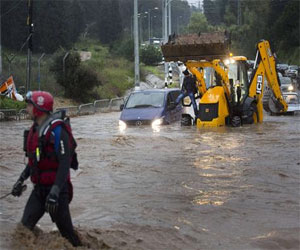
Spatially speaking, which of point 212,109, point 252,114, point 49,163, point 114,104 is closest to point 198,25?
point 114,104

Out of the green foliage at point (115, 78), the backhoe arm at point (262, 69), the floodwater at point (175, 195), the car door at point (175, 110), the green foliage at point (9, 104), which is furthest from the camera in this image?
the green foliage at point (115, 78)

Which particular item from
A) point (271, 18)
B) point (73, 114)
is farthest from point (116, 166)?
point (271, 18)

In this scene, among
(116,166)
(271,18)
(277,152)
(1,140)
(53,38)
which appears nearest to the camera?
(116,166)

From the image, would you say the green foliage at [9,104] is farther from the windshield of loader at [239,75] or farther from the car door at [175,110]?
the windshield of loader at [239,75]

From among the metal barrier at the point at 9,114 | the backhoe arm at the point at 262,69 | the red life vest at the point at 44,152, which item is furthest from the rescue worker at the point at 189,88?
the red life vest at the point at 44,152

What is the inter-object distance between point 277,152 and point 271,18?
222 feet

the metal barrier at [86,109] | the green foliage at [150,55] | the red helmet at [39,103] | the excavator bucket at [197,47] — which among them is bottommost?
the metal barrier at [86,109]

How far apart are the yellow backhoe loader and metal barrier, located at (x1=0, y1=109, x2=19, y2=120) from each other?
9.06m

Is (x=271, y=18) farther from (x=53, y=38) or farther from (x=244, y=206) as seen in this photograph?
(x=244, y=206)

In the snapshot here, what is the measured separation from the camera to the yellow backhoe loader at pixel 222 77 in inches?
749

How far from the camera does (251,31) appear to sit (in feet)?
268

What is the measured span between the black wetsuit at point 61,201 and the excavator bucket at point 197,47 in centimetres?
1338

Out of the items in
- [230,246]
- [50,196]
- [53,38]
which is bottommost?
[230,246]

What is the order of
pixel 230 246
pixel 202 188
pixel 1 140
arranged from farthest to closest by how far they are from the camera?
pixel 1 140
pixel 202 188
pixel 230 246
